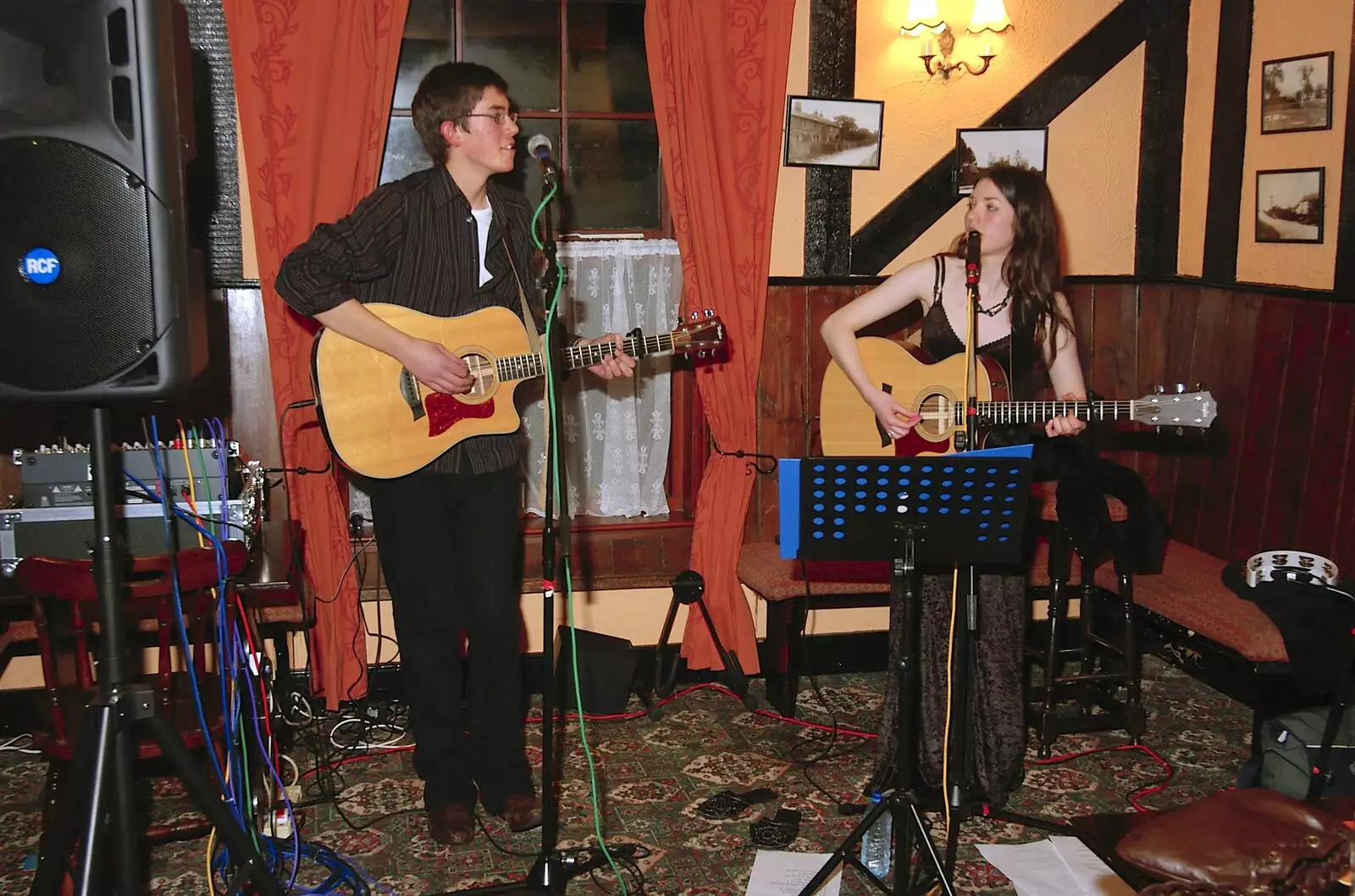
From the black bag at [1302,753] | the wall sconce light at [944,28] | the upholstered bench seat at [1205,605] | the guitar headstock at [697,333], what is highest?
the wall sconce light at [944,28]

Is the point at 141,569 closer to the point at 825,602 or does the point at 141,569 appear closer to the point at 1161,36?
the point at 825,602

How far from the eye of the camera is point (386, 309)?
3.07 metres

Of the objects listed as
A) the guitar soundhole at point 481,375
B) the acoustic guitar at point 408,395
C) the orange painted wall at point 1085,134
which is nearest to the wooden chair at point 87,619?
the acoustic guitar at point 408,395

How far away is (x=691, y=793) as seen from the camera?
3559 millimetres

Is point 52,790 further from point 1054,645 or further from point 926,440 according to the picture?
point 1054,645

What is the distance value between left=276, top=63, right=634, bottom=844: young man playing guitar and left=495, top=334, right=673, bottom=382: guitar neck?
0.03 m

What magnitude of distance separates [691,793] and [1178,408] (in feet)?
5.70

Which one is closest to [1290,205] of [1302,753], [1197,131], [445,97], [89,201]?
[1197,131]

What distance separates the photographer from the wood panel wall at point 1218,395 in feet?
13.0

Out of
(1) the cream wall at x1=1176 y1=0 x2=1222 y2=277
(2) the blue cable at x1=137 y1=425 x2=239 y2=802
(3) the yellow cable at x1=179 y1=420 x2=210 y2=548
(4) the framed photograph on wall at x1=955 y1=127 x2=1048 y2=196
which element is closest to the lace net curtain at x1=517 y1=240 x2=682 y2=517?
(4) the framed photograph on wall at x1=955 y1=127 x2=1048 y2=196

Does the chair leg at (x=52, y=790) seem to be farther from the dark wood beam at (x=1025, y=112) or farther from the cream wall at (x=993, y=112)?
the dark wood beam at (x=1025, y=112)

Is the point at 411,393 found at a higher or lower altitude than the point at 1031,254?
lower

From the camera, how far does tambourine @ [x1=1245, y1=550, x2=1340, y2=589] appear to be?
3.77 meters

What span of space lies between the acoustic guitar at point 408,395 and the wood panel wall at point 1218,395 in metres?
1.40
